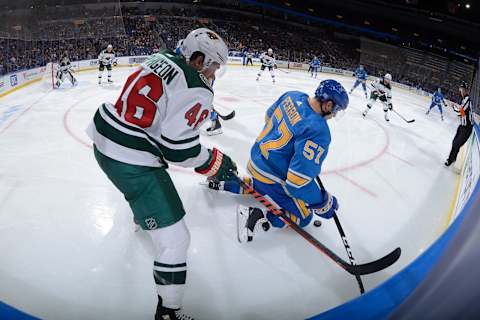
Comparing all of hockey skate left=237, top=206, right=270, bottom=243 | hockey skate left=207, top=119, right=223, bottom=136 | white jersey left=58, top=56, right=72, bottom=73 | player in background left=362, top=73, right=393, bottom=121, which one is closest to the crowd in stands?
white jersey left=58, top=56, right=72, bottom=73

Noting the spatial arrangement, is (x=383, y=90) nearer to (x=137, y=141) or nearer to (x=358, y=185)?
(x=358, y=185)

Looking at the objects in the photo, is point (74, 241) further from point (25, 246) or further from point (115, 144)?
point (115, 144)

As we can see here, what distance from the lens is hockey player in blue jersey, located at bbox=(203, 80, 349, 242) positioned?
6.79 feet

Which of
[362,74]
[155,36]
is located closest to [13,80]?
[155,36]

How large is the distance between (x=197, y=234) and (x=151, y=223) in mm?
1028

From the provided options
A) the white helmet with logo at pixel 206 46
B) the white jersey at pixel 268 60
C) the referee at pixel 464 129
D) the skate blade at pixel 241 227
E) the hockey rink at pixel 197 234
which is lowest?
the hockey rink at pixel 197 234

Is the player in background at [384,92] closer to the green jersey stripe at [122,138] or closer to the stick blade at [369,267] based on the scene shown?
the stick blade at [369,267]

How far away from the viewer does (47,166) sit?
3.27 meters

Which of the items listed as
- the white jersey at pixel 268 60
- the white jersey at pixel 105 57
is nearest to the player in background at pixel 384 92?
the white jersey at pixel 268 60

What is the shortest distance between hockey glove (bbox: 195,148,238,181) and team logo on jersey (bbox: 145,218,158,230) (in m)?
0.52

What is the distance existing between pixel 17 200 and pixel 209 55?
2.17m

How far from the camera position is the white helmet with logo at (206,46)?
1.53 meters

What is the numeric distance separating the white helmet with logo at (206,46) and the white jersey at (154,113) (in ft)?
0.35

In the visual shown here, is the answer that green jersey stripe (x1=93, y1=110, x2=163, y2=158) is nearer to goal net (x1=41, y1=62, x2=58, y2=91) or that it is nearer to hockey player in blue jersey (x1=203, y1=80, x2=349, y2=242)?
hockey player in blue jersey (x1=203, y1=80, x2=349, y2=242)
